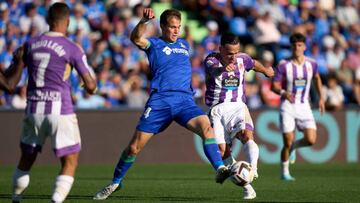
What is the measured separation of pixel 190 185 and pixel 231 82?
226 centimetres

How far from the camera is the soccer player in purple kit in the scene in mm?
9672

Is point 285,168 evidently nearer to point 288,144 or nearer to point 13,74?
point 288,144

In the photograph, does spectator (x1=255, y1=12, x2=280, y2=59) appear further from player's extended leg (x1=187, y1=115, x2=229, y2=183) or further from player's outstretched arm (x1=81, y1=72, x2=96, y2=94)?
player's outstretched arm (x1=81, y1=72, x2=96, y2=94)

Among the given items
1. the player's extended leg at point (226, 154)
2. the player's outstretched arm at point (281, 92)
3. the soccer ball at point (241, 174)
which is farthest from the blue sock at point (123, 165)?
the player's outstretched arm at point (281, 92)

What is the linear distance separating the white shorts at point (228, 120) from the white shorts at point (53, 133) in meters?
3.67

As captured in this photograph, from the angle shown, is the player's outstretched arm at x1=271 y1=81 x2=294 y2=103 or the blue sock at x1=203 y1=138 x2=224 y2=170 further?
the player's outstretched arm at x1=271 y1=81 x2=294 y2=103

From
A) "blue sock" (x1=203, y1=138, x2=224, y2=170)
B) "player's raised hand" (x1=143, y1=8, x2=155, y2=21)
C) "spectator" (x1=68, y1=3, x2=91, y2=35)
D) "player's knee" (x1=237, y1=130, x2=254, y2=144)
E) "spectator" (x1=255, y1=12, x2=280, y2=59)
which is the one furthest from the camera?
"spectator" (x1=255, y1=12, x2=280, y2=59)

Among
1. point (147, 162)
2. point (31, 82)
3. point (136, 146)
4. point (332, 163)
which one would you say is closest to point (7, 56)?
point (147, 162)

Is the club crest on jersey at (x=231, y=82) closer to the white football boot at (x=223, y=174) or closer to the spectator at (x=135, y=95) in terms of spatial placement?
the white football boot at (x=223, y=174)

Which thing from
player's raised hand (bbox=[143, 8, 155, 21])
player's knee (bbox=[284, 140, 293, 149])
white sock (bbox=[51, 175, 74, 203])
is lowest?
player's knee (bbox=[284, 140, 293, 149])

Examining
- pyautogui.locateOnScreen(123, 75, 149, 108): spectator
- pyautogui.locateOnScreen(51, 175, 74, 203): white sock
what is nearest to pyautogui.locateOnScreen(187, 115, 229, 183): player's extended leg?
pyautogui.locateOnScreen(51, 175, 74, 203): white sock

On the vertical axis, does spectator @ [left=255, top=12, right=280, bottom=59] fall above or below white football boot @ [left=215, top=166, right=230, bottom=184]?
above

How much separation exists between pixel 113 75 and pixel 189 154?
8.73 ft

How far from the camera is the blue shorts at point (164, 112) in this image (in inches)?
479
